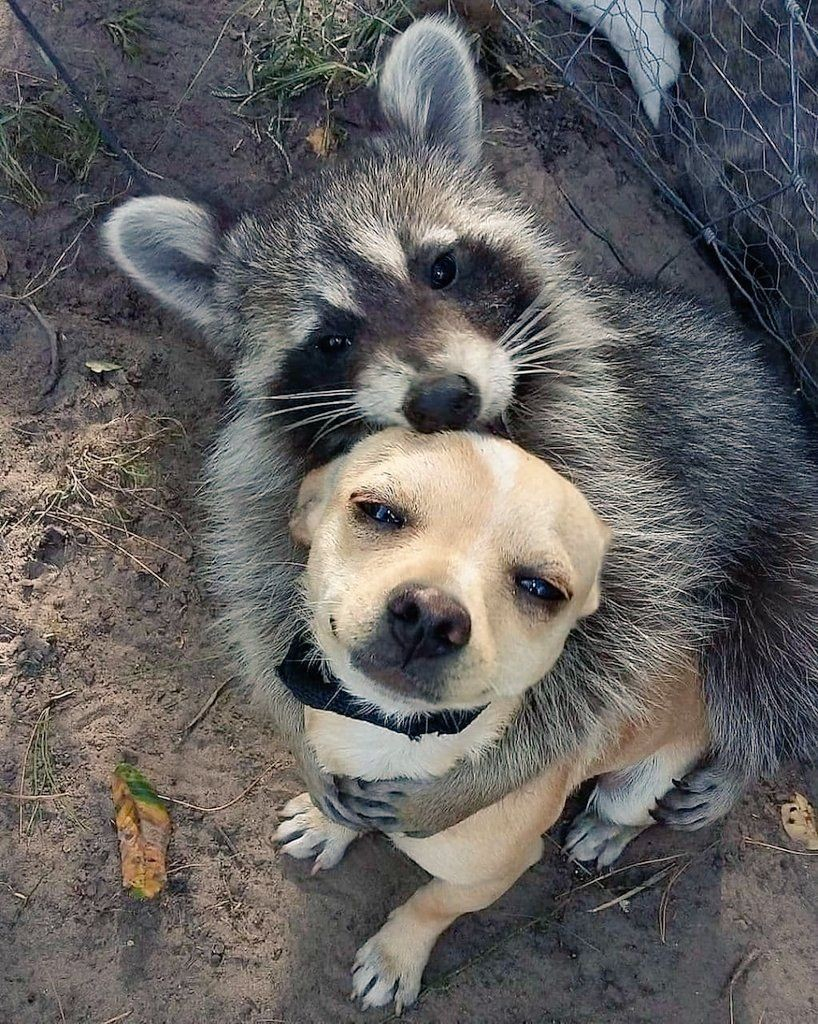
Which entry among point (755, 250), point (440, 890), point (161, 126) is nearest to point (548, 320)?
point (755, 250)

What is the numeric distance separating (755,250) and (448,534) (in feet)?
7.22

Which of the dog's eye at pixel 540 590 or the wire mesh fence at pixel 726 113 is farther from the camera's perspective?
the wire mesh fence at pixel 726 113

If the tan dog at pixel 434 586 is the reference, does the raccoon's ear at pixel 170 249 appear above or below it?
below

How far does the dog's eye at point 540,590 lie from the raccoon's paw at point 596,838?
1.50 m

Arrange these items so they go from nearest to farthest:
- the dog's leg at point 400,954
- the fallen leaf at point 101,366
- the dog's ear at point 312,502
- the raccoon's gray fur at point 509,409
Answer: the dog's ear at point 312,502
the raccoon's gray fur at point 509,409
the dog's leg at point 400,954
the fallen leaf at point 101,366

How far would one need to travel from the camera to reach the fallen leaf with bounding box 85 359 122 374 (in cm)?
285

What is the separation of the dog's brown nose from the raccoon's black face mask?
0.47 metres

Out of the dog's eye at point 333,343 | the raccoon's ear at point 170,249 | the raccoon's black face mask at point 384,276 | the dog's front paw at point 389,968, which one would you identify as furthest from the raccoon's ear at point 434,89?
the dog's front paw at point 389,968

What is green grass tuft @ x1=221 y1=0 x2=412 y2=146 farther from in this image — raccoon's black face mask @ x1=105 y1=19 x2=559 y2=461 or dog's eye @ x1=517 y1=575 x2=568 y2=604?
dog's eye @ x1=517 y1=575 x2=568 y2=604

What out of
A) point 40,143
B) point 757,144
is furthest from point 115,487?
point 757,144

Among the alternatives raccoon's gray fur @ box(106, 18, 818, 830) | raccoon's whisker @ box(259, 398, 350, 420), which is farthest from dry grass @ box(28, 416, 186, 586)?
raccoon's whisker @ box(259, 398, 350, 420)

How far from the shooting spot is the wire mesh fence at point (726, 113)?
2715 millimetres

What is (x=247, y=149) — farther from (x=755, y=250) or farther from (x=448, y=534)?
(x=448, y=534)

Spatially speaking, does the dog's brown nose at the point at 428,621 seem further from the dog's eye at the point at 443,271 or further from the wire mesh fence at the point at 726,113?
the wire mesh fence at the point at 726,113
